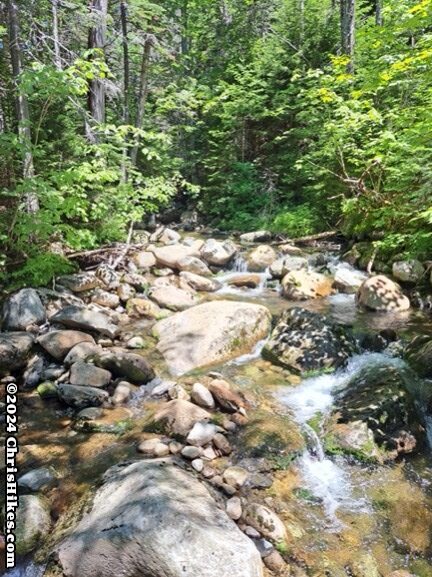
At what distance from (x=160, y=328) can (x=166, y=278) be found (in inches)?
106

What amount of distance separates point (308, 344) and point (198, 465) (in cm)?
269

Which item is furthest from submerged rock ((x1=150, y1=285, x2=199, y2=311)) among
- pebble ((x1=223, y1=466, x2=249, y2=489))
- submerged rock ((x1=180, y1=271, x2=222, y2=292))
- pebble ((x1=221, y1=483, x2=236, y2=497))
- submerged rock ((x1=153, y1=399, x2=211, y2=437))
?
pebble ((x1=221, y1=483, x2=236, y2=497))

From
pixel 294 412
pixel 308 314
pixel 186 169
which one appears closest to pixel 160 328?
pixel 308 314

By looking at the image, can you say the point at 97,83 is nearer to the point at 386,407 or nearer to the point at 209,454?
the point at 209,454

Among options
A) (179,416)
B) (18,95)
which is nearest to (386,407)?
(179,416)

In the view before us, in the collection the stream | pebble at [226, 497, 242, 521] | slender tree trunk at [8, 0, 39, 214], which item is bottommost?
the stream

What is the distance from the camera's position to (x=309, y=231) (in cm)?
1246

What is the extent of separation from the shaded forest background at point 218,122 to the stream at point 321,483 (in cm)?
304

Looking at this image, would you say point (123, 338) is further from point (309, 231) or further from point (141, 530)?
point (309, 231)

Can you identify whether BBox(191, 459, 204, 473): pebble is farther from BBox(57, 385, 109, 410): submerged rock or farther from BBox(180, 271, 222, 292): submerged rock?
BBox(180, 271, 222, 292): submerged rock

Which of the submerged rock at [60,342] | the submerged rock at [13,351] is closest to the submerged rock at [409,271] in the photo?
the submerged rock at [60,342]

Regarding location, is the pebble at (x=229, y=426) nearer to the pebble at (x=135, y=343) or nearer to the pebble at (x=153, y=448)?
the pebble at (x=153, y=448)

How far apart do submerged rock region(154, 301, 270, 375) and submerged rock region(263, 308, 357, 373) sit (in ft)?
1.27

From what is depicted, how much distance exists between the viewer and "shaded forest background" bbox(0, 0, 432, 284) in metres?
6.81
